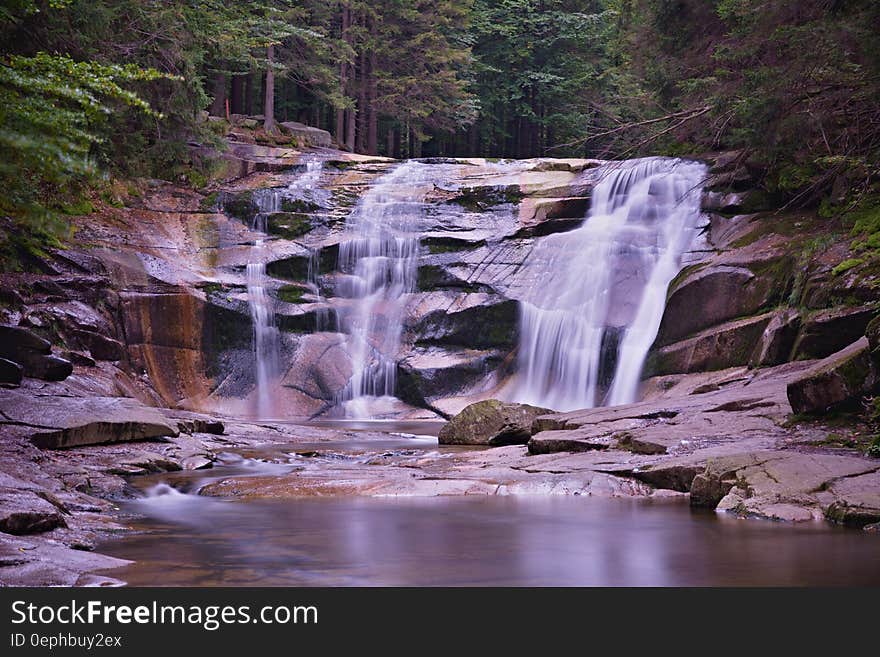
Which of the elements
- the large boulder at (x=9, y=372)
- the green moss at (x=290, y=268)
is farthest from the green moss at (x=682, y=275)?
the large boulder at (x=9, y=372)

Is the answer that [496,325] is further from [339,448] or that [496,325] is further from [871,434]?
[871,434]

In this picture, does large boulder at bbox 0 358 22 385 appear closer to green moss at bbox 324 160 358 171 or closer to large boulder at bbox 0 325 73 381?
large boulder at bbox 0 325 73 381

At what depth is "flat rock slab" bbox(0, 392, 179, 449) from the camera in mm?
10234

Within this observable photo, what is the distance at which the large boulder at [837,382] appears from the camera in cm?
934

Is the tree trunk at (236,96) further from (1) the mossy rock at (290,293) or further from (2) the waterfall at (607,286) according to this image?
(2) the waterfall at (607,286)

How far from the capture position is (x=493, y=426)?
13.9 m

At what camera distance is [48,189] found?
1138 centimetres

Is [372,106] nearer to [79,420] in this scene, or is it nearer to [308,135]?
[308,135]

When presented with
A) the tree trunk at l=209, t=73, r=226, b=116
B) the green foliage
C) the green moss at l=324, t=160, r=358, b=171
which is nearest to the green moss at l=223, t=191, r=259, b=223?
the green moss at l=324, t=160, r=358, b=171

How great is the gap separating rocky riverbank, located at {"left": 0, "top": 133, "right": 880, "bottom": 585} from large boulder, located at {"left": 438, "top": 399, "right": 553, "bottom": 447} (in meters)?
0.04

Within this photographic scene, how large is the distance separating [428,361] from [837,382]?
12.1m
